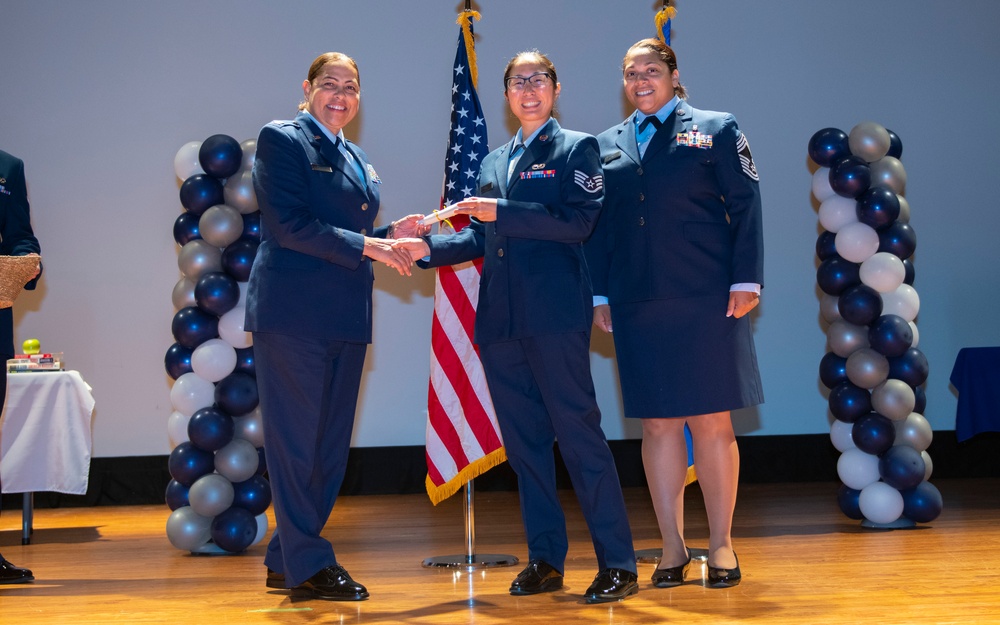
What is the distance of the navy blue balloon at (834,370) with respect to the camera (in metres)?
4.96

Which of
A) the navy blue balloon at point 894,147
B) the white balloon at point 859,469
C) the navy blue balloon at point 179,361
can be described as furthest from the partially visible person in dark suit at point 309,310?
the navy blue balloon at point 894,147

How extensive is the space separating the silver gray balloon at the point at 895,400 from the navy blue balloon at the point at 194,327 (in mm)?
3155

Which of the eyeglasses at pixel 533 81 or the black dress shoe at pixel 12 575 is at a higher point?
the eyeglasses at pixel 533 81

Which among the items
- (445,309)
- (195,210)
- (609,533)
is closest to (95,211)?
(195,210)

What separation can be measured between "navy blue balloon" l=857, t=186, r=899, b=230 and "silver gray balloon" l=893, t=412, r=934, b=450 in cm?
94

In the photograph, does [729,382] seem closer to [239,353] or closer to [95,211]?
[239,353]

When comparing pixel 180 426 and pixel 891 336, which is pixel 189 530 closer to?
pixel 180 426

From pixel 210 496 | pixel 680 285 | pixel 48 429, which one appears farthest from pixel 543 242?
pixel 48 429

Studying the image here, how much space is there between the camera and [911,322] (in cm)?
494

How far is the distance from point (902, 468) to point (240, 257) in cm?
320

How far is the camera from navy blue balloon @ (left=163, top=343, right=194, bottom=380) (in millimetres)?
4703

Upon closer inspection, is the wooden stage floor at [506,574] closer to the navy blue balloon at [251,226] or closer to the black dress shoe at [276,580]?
the black dress shoe at [276,580]

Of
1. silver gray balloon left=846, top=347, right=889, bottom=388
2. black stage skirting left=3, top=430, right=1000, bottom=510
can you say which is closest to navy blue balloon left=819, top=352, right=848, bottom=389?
silver gray balloon left=846, top=347, right=889, bottom=388

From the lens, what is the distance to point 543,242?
10.8 feet
